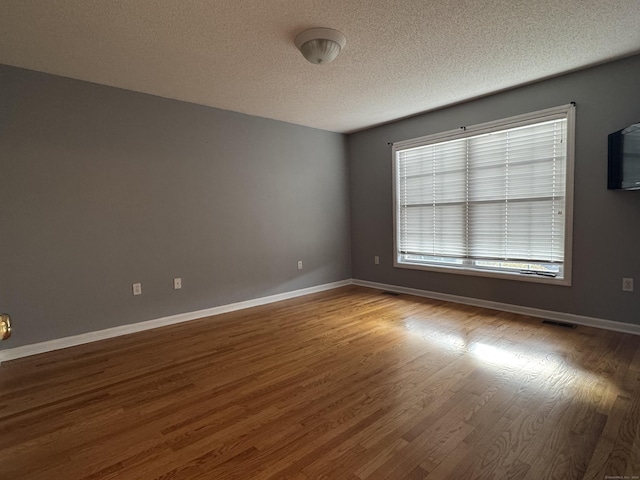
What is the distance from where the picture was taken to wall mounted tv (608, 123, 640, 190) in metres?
2.53

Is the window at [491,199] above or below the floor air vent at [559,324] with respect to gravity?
above

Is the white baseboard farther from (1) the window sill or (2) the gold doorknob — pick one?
(2) the gold doorknob

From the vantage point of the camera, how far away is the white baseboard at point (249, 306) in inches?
110

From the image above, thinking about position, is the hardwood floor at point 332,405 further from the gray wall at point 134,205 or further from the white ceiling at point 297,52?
the white ceiling at point 297,52

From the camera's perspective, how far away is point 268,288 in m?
4.35

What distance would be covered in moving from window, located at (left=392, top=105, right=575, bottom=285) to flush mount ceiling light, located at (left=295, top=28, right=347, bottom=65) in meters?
2.19

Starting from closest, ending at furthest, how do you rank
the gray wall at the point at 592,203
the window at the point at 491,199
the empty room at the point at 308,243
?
the empty room at the point at 308,243 < the gray wall at the point at 592,203 < the window at the point at 491,199

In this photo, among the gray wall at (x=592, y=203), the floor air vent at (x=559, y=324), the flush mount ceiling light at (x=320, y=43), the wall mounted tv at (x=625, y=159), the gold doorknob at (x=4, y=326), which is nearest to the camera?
the gold doorknob at (x=4, y=326)

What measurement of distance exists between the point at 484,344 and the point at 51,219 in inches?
158

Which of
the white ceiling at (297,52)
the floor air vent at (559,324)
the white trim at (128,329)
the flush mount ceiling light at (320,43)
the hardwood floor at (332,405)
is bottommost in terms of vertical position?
the hardwood floor at (332,405)

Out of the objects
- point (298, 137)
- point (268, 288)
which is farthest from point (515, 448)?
point (298, 137)

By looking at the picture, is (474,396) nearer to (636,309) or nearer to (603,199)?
(636,309)

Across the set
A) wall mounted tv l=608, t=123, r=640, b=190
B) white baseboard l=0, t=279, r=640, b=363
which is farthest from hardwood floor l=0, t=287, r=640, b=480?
wall mounted tv l=608, t=123, r=640, b=190

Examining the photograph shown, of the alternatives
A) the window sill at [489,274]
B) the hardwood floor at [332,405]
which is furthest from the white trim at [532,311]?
the window sill at [489,274]
